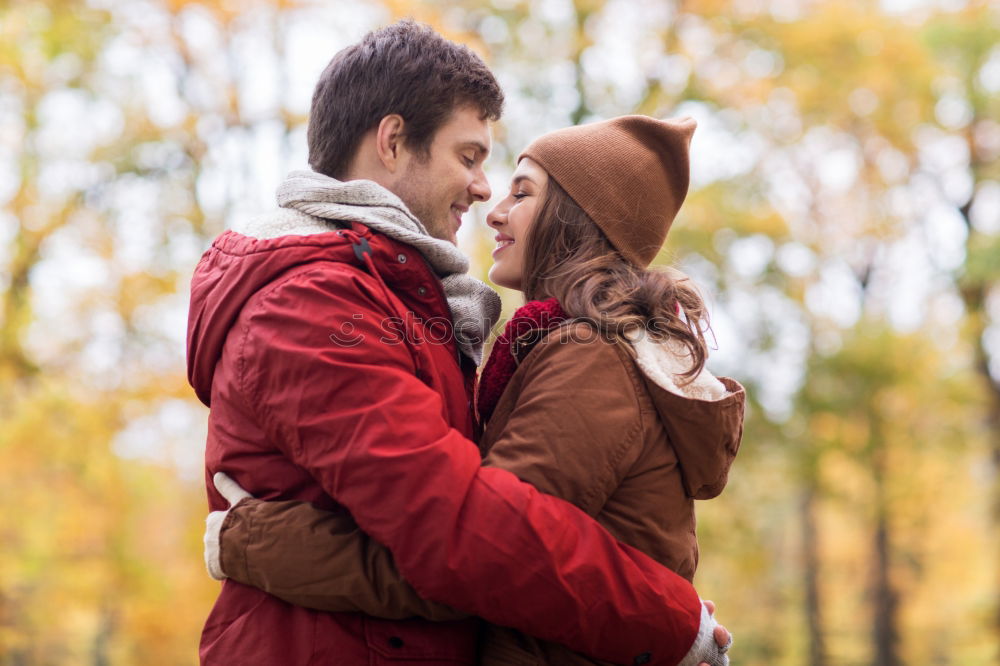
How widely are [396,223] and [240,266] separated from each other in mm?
355

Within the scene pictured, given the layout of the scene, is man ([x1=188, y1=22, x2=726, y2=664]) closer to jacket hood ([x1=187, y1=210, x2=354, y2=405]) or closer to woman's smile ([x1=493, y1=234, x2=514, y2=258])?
jacket hood ([x1=187, y1=210, x2=354, y2=405])

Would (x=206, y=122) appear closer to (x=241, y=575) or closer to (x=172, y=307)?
(x=172, y=307)

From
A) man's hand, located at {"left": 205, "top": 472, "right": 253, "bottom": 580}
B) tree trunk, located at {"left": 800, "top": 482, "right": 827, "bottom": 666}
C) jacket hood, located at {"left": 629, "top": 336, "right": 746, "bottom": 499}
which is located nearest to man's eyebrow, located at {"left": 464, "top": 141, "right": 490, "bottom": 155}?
jacket hood, located at {"left": 629, "top": 336, "right": 746, "bottom": 499}

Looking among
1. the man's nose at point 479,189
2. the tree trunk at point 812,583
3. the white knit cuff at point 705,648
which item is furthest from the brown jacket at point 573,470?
the tree trunk at point 812,583

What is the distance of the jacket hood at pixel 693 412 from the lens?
218 cm

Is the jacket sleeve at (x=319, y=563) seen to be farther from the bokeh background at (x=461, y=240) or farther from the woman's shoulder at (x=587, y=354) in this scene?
the bokeh background at (x=461, y=240)

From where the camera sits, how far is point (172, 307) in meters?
11.5

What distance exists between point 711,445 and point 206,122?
10.7 meters

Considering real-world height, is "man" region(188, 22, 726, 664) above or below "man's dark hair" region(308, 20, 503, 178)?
below

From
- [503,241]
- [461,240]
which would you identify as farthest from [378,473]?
[461,240]

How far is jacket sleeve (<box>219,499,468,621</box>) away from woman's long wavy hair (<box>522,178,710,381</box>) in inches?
27.0

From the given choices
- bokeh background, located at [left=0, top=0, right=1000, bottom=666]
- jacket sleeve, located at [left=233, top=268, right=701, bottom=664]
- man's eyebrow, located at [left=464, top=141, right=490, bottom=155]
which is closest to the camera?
jacket sleeve, located at [left=233, top=268, right=701, bottom=664]

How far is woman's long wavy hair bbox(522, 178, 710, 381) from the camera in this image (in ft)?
7.52

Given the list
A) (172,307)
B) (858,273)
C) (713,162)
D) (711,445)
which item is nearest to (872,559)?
(858,273)
